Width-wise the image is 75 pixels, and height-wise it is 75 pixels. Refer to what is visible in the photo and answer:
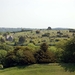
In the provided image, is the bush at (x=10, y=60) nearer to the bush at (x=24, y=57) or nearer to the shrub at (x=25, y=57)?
the bush at (x=24, y=57)

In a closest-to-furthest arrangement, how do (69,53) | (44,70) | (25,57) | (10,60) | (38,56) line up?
(44,70) < (25,57) < (38,56) < (10,60) < (69,53)

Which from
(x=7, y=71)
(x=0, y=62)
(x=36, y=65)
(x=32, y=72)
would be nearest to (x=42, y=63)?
(x=36, y=65)

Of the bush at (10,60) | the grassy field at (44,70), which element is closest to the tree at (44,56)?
Answer: the grassy field at (44,70)

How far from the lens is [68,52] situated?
54.6 metres

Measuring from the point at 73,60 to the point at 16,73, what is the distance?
49.4ft

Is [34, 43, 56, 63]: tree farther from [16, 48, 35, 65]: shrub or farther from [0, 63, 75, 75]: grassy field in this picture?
[0, 63, 75, 75]: grassy field

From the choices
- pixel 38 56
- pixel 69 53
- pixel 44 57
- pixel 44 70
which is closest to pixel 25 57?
pixel 38 56

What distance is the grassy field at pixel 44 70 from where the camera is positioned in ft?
154

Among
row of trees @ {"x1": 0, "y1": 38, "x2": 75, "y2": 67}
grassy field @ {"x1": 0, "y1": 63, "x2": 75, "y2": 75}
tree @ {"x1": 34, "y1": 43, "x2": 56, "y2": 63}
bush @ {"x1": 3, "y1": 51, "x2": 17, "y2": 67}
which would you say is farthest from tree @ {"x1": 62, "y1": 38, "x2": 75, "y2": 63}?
bush @ {"x1": 3, "y1": 51, "x2": 17, "y2": 67}

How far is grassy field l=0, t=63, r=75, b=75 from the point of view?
46.9 meters

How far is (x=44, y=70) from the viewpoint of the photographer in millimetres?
47875

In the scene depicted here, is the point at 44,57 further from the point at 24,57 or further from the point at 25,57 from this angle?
the point at 24,57

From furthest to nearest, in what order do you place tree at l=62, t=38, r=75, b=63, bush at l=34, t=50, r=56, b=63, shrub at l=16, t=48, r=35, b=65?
tree at l=62, t=38, r=75, b=63, shrub at l=16, t=48, r=35, b=65, bush at l=34, t=50, r=56, b=63

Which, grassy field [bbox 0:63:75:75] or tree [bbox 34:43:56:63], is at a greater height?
tree [bbox 34:43:56:63]
